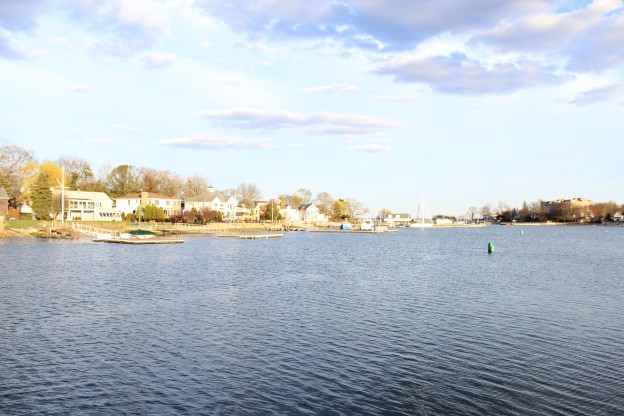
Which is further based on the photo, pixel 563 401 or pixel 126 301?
pixel 126 301

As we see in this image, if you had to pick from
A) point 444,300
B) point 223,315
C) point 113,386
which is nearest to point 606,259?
point 444,300

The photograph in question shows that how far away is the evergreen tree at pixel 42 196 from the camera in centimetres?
9544

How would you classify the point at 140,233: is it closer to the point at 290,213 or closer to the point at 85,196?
the point at 85,196

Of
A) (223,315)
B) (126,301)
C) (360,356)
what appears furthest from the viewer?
(126,301)

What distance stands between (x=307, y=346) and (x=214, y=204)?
130m

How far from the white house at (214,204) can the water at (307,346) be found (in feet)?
341

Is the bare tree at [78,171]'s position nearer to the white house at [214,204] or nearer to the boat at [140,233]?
the white house at [214,204]

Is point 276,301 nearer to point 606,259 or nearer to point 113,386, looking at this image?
point 113,386

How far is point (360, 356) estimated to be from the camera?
1820 cm

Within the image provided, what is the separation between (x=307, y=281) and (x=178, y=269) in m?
13.9

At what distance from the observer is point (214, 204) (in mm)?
145500

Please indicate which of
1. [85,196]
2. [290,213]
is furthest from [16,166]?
[290,213]

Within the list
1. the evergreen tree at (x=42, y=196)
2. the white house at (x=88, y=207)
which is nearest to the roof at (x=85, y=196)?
the white house at (x=88, y=207)

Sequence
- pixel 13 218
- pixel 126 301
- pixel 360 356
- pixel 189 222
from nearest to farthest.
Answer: pixel 360 356, pixel 126 301, pixel 13 218, pixel 189 222
